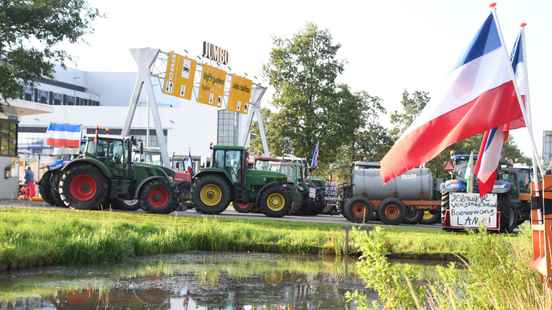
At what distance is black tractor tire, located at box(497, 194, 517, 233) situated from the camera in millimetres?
22969

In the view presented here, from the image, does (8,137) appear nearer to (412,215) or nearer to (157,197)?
(157,197)

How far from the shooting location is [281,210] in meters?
25.3

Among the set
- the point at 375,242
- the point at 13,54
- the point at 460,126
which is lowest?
the point at 375,242

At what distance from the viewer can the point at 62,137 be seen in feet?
110

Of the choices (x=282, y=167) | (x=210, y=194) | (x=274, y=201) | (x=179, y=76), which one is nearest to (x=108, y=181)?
(x=210, y=194)

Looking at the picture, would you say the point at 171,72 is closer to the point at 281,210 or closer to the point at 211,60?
the point at 211,60

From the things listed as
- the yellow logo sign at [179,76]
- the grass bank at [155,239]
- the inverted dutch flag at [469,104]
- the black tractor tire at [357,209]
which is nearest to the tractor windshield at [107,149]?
the grass bank at [155,239]

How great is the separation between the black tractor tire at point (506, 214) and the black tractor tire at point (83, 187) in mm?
11860

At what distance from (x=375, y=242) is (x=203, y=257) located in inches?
444

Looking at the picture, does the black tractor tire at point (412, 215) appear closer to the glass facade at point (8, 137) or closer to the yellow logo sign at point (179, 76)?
the yellow logo sign at point (179, 76)

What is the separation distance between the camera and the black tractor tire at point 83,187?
23.0 m

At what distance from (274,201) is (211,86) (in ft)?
29.3

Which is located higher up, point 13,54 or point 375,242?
point 13,54

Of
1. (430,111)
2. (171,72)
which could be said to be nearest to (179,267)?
(430,111)
